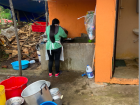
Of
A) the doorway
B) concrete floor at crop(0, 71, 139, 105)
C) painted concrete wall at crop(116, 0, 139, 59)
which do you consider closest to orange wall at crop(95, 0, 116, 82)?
concrete floor at crop(0, 71, 139, 105)

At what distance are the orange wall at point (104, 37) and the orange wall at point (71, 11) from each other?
7.93ft

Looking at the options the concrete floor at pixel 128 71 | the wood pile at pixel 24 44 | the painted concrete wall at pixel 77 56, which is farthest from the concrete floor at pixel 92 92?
the wood pile at pixel 24 44

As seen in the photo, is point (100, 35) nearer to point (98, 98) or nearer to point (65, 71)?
point (98, 98)

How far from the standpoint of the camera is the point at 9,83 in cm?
319

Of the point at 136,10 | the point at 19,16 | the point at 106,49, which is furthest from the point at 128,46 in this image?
the point at 19,16

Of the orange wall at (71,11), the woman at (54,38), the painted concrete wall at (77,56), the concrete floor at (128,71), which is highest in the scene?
the orange wall at (71,11)

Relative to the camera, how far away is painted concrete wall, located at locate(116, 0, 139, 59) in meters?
4.86

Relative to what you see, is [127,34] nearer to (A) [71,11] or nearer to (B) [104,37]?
(B) [104,37]

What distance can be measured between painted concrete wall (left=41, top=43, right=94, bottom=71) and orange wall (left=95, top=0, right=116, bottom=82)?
884 millimetres

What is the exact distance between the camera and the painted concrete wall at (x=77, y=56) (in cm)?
455

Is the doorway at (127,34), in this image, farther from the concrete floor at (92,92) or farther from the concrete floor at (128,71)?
the concrete floor at (92,92)

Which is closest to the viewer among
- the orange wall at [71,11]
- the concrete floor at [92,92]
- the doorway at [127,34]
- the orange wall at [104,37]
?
the concrete floor at [92,92]

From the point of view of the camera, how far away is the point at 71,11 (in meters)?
5.80

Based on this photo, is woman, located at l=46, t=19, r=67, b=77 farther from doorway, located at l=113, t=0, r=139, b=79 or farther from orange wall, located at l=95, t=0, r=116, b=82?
doorway, located at l=113, t=0, r=139, b=79
